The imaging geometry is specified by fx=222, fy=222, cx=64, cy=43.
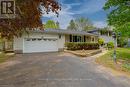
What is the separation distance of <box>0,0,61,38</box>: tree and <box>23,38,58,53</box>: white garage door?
15481 millimetres

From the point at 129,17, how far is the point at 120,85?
1652 centimetres

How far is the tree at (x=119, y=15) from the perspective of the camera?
2560 cm

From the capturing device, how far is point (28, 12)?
42.6 feet

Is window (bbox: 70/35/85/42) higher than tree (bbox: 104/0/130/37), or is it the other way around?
tree (bbox: 104/0/130/37)

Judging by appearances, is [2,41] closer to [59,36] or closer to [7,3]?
[59,36]

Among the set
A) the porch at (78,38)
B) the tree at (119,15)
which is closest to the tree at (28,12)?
the tree at (119,15)

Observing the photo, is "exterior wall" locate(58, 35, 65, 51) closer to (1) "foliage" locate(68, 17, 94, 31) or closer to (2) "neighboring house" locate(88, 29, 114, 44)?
(2) "neighboring house" locate(88, 29, 114, 44)

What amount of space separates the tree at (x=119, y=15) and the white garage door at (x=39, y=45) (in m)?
9.39

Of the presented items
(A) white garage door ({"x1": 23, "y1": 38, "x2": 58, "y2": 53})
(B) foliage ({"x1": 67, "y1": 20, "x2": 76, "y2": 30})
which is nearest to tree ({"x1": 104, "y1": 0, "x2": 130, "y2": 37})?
(A) white garage door ({"x1": 23, "y1": 38, "x2": 58, "y2": 53})

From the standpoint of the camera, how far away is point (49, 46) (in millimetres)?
32312

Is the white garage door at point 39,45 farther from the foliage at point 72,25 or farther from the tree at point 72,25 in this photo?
the foliage at point 72,25

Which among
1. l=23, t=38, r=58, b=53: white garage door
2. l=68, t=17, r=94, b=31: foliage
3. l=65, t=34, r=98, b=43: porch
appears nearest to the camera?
l=23, t=38, r=58, b=53: white garage door

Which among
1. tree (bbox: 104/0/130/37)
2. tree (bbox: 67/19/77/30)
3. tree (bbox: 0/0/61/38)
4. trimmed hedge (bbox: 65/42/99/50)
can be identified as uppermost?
tree (bbox: 67/19/77/30)

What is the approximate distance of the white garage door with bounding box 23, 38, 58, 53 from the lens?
2958cm
